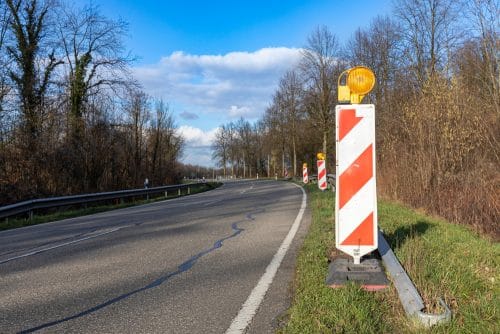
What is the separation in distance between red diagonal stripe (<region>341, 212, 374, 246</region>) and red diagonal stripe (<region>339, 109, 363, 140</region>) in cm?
102

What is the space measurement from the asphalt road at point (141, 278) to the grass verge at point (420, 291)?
31 cm

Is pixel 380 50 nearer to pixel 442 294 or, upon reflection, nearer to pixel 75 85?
pixel 75 85

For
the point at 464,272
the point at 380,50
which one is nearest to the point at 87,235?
the point at 464,272

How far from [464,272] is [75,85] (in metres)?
27.0

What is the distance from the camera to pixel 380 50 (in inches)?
1334

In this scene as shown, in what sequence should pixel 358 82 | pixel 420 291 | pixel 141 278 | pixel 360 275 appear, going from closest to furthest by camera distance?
pixel 420 291 < pixel 360 275 < pixel 358 82 < pixel 141 278

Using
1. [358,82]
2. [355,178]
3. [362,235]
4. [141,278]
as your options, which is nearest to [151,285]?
[141,278]

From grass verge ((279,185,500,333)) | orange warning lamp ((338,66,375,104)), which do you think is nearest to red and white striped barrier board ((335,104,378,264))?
orange warning lamp ((338,66,375,104))

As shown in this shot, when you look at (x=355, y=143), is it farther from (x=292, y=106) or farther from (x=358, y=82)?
(x=292, y=106)

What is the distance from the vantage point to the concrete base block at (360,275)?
427cm

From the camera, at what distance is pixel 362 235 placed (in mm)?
4828

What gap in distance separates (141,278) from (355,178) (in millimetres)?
3004

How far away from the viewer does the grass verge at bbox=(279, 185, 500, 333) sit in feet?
10.9

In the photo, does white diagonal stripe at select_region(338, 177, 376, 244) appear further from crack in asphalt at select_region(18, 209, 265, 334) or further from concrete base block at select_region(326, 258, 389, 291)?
crack in asphalt at select_region(18, 209, 265, 334)
